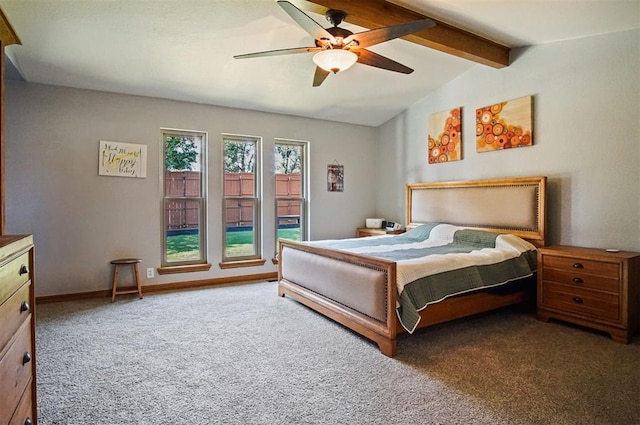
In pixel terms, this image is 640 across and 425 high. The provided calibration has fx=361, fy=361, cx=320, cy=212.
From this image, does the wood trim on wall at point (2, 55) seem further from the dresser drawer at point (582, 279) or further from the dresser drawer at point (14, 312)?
the dresser drawer at point (582, 279)

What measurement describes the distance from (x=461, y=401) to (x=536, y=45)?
378cm

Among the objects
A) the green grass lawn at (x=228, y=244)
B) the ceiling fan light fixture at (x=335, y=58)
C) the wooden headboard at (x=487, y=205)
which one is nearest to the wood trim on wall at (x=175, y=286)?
the green grass lawn at (x=228, y=244)

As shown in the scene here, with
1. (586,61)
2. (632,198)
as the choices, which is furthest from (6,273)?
(586,61)

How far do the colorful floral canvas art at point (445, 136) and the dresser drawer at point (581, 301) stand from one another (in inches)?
81.6

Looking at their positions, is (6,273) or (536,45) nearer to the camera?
(6,273)

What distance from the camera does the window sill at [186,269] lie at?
4585 millimetres

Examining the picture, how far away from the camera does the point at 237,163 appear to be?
16.9 feet

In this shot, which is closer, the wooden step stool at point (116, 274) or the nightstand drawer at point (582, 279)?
the nightstand drawer at point (582, 279)

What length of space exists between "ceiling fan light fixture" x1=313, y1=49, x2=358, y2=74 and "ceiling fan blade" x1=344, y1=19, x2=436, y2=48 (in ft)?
0.28

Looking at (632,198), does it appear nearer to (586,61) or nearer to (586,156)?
(586,156)

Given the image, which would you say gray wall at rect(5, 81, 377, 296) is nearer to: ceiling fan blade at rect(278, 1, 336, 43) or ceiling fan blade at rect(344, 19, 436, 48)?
ceiling fan blade at rect(278, 1, 336, 43)

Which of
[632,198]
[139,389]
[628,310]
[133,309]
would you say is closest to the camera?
[139,389]

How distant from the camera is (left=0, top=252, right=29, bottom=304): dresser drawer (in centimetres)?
→ 115

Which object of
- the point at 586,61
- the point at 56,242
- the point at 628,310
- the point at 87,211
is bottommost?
the point at 628,310
